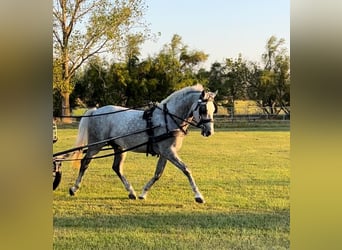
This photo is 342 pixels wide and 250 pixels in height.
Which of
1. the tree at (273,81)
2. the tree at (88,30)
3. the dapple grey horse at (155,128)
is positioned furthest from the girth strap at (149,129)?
the tree at (273,81)

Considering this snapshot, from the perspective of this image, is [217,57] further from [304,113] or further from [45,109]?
[45,109]

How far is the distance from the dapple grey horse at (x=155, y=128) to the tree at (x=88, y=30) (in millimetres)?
245

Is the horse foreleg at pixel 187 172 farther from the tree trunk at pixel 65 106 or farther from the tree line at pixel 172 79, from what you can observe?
the tree trunk at pixel 65 106

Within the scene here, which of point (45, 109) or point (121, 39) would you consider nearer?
point (45, 109)

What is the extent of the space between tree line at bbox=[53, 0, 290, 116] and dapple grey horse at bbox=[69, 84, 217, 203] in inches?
2.5

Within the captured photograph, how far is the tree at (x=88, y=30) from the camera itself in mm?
2133

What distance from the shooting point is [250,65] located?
2.16 meters

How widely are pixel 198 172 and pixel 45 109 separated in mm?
895

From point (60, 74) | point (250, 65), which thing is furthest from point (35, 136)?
point (250, 65)

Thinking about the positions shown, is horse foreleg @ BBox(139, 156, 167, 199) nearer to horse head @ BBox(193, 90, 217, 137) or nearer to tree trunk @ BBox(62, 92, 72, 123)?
horse head @ BBox(193, 90, 217, 137)

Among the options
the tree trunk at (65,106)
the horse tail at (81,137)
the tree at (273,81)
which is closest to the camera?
the tree at (273,81)

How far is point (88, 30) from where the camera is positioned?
217 cm

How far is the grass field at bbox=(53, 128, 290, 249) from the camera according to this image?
7.13 feet

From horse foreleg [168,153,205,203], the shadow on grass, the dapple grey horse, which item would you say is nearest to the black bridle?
the dapple grey horse
